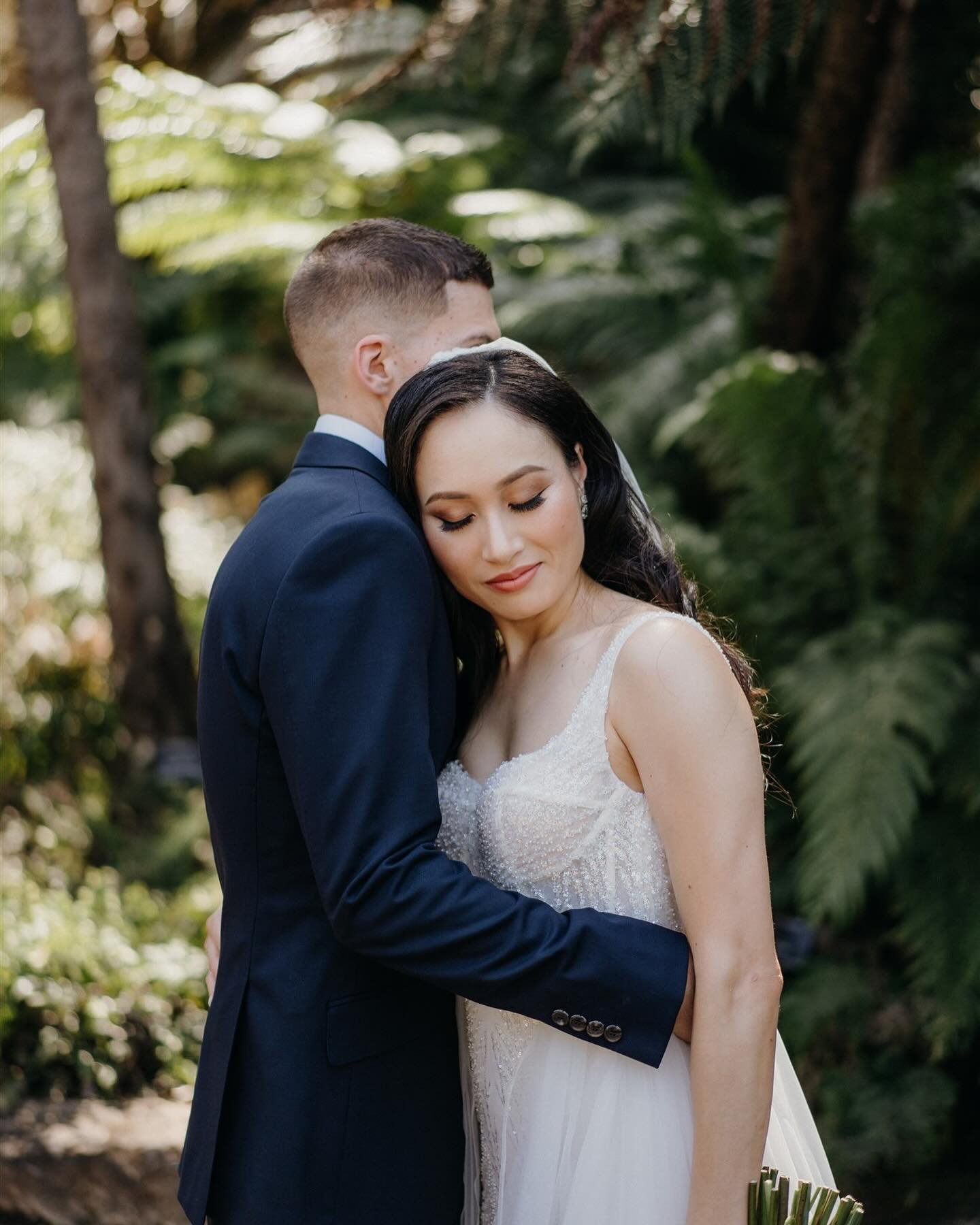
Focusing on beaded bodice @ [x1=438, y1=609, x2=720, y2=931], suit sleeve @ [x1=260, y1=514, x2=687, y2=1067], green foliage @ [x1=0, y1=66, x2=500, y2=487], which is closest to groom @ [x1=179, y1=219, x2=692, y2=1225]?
suit sleeve @ [x1=260, y1=514, x2=687, y2=1067]

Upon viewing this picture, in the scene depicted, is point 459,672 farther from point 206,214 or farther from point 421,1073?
point 206,214

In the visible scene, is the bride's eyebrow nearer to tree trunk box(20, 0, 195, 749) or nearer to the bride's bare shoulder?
the bride's bare shoulder

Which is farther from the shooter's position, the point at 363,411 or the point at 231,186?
the point at 231,186

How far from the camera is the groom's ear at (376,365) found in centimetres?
193

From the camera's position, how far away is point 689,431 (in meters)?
4.62

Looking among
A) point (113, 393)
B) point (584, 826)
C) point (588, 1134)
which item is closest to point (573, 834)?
point (584, 826)

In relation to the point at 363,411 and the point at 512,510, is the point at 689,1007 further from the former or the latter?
the point at 363,411

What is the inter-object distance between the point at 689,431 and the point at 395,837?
3.38 m

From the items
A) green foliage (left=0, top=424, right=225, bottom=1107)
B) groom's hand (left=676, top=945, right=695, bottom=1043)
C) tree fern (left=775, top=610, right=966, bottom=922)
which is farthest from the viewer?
green foliage (left=0, top=424, right=225, bottom=1107)

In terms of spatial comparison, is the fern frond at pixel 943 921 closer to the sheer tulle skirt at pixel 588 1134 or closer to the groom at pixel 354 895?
the sheer tulle skirt at pixel 588 1134

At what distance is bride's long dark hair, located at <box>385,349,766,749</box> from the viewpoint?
1.78m

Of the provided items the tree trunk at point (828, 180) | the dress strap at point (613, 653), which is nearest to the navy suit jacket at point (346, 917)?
the dress strap at point (613, 653)

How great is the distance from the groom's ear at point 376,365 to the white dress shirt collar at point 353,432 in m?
0.06

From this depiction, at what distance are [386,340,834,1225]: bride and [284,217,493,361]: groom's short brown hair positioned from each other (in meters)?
0.16
